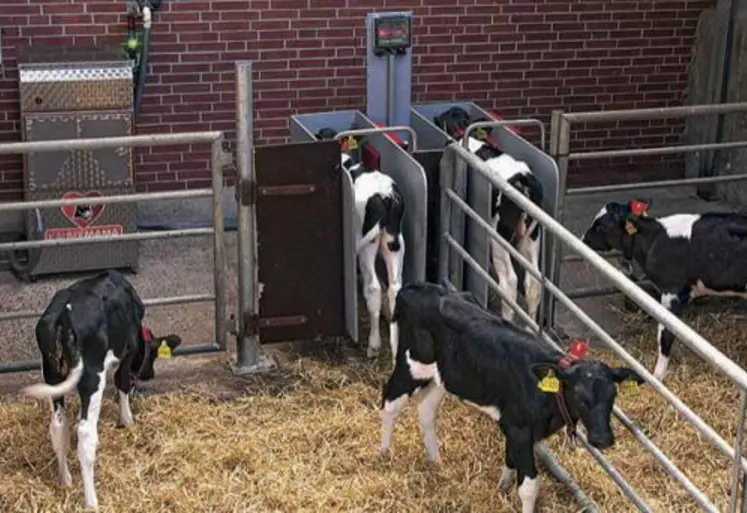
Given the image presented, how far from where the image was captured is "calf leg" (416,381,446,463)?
5508 millimetres

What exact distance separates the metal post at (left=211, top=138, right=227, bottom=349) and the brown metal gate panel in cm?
20

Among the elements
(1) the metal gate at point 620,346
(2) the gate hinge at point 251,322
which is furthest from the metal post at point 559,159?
(2) the gate hinge at point 251,322

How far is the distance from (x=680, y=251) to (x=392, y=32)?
3.17 metres

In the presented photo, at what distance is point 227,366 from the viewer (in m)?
6.77

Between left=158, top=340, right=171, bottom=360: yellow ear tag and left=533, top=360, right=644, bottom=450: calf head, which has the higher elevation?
left=533, top=360, right=644, bottom=450: calf head

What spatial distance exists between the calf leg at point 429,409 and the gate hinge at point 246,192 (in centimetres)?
147

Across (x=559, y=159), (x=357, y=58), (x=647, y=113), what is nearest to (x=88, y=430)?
(x=559, y=159)

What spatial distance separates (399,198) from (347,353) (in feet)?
3.15

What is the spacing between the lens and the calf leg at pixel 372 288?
6746mm

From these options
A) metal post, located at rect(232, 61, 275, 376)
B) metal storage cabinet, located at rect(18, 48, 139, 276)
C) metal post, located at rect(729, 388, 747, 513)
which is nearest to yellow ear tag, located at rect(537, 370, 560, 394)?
metal post, located at rect(729, 388, 747, 513)

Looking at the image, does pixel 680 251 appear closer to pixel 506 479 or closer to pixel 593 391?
pixel 506 479

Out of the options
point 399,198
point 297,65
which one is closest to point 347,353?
point 399,198

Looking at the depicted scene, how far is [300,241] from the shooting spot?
21.5ft

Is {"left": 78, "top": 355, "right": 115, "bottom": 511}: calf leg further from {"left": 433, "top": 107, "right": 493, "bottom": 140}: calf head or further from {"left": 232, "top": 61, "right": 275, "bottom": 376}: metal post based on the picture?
{"left": 433, "top": 107, "right": 493, "bottom": 140}: calf head
